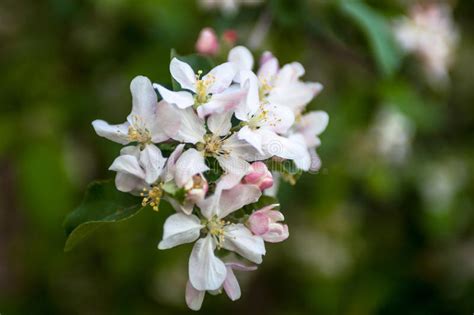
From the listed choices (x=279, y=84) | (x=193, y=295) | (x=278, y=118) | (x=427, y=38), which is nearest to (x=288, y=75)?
(x=279, y=84)

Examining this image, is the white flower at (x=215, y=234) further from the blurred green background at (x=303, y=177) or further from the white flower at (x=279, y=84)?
the blurred green background at (x=303, y=177)

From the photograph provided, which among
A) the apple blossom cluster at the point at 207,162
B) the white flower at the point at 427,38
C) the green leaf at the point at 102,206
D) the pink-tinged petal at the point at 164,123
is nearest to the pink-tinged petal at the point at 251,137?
the apple blossom cluster at the point at 207,162

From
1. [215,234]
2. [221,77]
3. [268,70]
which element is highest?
[268,70]

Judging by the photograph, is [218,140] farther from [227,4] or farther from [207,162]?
[227,4]

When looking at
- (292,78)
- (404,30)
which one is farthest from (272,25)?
(292,78)

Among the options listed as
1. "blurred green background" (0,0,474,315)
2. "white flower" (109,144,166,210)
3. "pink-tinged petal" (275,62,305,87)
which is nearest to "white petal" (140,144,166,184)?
"white flower" (109,144,166,210)

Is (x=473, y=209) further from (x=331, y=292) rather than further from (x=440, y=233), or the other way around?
(x=331, y=292)
